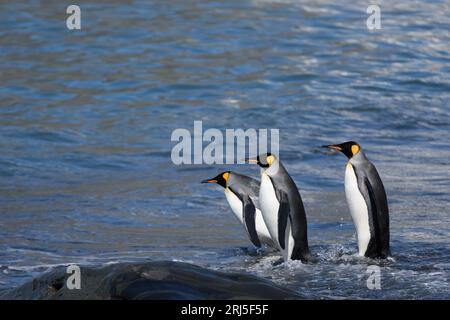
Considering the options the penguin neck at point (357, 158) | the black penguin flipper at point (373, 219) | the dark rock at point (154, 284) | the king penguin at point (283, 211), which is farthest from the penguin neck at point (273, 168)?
the dark rock at point (154, 284)

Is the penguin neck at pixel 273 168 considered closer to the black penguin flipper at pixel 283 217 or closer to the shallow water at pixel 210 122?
the black penguin flipper at pixel 283 217

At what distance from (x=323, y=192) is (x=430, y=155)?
178cm

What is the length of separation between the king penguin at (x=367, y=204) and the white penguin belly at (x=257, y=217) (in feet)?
2.77

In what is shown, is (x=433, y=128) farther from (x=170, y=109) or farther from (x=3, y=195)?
(x=3, y=195)

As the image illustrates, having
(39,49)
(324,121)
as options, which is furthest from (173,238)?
(39,49)

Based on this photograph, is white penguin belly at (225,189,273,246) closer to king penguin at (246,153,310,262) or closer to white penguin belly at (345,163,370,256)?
king penguin at (246,153,310,262)

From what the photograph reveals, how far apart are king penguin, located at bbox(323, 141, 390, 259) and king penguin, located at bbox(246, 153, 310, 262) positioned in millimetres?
417

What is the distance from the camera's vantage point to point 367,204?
8.05 meters

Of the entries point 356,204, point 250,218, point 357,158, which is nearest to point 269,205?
Answer: point 250,218

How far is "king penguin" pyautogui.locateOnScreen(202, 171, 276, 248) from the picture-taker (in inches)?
339

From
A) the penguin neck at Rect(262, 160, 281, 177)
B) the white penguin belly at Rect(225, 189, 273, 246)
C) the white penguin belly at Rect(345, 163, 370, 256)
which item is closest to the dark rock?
the white penguin belly at Rect(345, 163, 370, 256)

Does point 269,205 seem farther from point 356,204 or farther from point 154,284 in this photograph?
point 154,284
